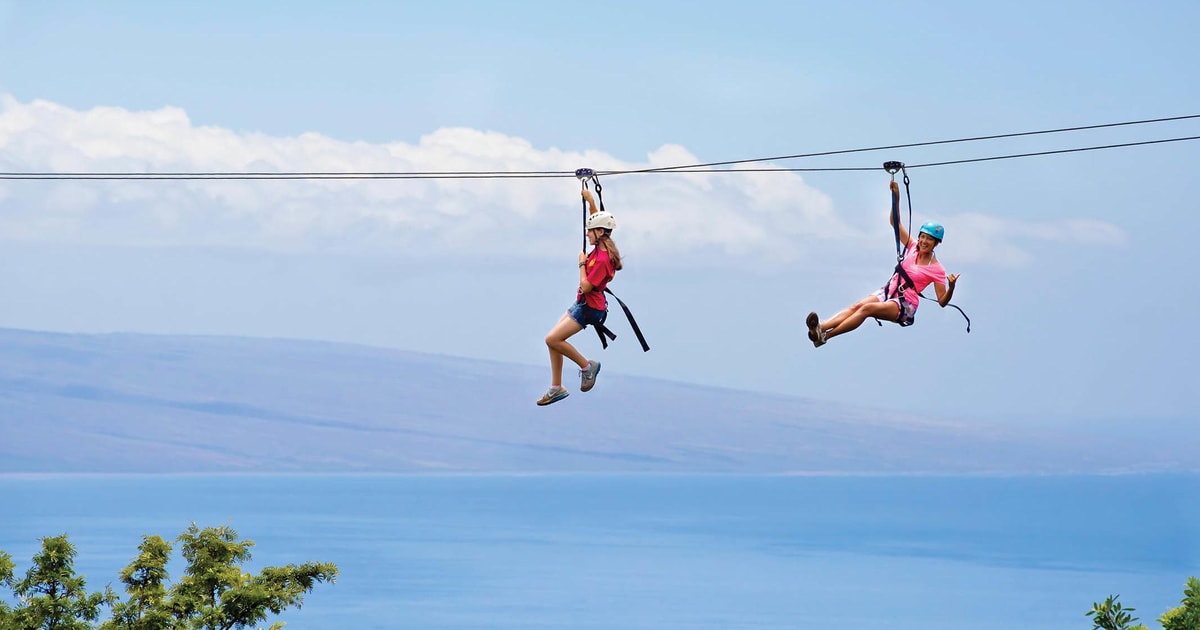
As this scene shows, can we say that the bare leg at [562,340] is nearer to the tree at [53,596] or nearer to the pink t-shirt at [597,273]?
the pink t-shirt at [597,273]

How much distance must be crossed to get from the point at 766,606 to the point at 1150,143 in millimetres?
180297

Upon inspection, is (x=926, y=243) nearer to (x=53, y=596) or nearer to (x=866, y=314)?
(x=866, y=314)

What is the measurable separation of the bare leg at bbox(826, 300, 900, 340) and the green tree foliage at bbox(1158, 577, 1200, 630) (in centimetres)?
552

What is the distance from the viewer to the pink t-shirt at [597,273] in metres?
17.4

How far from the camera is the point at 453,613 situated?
180m

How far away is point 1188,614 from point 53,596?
17741 millimetres

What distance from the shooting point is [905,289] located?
688 inches

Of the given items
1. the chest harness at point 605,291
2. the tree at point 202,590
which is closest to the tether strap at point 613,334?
the chest harness at point 605,291

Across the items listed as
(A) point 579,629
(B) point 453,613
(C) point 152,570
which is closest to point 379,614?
(B) point 453,613

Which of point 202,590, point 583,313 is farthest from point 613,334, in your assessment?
point 202,590

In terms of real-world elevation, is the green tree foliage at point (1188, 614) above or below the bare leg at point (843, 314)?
below

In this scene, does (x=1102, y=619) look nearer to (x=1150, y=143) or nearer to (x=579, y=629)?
(x=1150, y=143)

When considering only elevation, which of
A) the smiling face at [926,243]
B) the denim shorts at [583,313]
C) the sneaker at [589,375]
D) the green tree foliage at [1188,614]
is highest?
the smiling face at [926,243]

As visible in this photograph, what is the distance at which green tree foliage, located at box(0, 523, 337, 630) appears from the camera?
2572 centimetres
